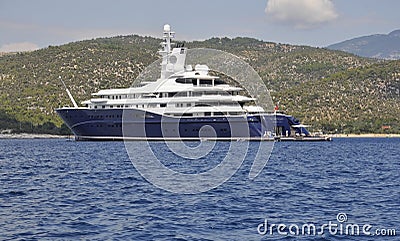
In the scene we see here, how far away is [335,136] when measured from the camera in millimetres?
131250

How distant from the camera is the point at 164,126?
82.6 metres

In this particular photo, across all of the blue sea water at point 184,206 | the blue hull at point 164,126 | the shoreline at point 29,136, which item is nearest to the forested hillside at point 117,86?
the shoreline at point 29,136

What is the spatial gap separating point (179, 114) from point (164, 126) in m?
2.25

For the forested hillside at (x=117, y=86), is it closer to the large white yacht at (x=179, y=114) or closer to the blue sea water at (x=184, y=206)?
the large white yacht at (x=179, y=114)

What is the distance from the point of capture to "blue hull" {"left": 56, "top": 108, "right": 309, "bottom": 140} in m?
80.9

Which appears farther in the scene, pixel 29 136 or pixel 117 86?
pixel 117 86

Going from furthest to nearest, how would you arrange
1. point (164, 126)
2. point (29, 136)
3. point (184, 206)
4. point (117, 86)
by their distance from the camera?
point (117, 86) → point (29, 136) → point (164, 126) → point (184, 206)

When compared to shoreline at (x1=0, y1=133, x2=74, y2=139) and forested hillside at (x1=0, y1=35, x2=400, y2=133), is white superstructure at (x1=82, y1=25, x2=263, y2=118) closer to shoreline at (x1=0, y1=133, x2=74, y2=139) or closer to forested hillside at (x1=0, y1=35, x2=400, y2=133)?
shoreline at (x1=0, y1=133, x2=74, y2=139)

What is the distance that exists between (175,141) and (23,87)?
80761mm

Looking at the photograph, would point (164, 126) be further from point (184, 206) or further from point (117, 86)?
point (117, 86)

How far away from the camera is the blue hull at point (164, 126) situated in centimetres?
8094

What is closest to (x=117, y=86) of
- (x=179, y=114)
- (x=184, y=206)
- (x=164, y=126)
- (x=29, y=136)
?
(x=29, y=136)

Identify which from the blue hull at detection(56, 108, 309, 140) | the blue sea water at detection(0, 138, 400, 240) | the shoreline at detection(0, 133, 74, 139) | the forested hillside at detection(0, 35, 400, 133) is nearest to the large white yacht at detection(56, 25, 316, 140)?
the blue hull at detection(56, 108, 309, 140)

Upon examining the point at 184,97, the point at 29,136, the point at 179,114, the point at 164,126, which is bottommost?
the point at 29,136
